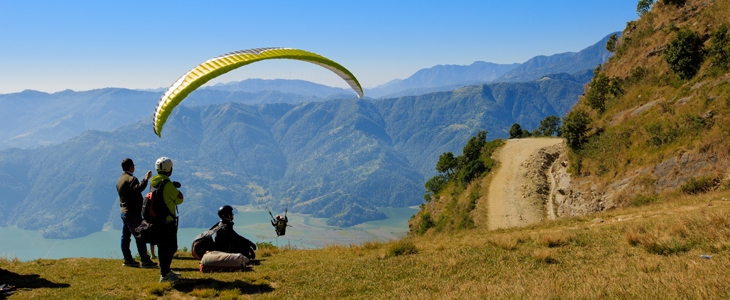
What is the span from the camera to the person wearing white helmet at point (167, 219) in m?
8.74

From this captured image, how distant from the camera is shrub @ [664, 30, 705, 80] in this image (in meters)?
29.0

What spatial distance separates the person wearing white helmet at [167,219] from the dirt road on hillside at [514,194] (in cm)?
2340

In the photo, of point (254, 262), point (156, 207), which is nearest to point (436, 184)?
point (254, 262)

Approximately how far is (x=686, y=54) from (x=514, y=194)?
15735mm

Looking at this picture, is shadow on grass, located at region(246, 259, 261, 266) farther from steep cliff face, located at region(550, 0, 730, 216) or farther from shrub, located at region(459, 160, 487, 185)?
shrub, located at region(459, 160, 487, 185)

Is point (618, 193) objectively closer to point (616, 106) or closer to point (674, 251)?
point (616, 106)

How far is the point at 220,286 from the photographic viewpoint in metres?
8.52

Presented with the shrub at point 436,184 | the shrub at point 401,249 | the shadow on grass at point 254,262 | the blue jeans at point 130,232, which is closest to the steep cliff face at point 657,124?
the shrub at point 401,249

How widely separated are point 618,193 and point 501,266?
18.5 meters

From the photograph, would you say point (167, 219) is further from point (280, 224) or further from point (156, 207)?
point (280, 224)

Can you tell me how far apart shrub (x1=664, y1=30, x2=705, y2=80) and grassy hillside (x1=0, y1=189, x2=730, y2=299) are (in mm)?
25070

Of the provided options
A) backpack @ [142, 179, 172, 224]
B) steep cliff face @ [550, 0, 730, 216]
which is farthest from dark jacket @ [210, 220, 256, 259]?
steep cliff face @ [550, 0, 730, 216]

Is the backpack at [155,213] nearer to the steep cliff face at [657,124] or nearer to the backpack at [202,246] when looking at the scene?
the backpack at [202,246]

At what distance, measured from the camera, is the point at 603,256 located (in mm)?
8914
